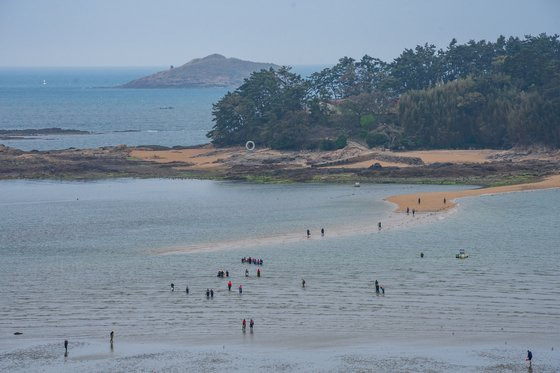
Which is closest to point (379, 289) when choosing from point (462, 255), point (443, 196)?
point (462, 255)

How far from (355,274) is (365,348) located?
45.3 ft

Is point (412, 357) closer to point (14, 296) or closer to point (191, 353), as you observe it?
point (191, 353)

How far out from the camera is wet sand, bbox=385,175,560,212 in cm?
8406

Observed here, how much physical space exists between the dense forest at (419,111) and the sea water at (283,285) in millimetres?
27398

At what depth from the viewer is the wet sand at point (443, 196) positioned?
8406 centimetres

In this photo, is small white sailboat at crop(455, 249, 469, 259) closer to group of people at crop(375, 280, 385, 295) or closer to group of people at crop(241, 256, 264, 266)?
group of people at crop(375, 280, 385, 295)

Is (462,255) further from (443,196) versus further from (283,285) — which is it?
(443,196)

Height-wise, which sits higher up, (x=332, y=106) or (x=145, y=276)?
(x=332, y=106)

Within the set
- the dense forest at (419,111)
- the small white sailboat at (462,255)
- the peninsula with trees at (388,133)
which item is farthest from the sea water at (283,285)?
the dense forest at (419,111)

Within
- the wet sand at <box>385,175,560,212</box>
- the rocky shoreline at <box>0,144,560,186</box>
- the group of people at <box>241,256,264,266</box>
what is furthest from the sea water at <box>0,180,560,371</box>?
the rocky shoreline at <box>0,144,560,186</box>

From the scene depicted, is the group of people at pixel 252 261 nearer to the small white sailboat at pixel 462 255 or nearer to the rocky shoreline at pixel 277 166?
the small white sailboat at pixel 462 255

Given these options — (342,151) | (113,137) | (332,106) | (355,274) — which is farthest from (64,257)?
(113,137)

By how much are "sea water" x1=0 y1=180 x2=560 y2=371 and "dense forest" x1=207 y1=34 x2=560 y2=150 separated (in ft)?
89.9

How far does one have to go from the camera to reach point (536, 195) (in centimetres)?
8825
